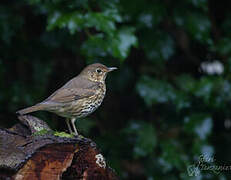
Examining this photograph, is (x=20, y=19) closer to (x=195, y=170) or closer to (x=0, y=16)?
(x=0, y=16)

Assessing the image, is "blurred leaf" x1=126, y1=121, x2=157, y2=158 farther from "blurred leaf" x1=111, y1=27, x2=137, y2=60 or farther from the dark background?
"blurred leaf" x1=111, y1=27, x2=137, y2=60

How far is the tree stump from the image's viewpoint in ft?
9.96

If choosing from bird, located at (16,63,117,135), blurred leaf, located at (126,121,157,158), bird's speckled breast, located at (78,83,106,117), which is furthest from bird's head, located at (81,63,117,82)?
blurred leaf, located at (126,121,157,158)

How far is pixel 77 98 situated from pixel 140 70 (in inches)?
62.7

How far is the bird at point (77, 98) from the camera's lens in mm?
4256

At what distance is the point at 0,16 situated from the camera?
515cm

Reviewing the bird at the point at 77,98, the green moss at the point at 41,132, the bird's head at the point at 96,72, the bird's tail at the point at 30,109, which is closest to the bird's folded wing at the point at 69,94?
the bird at the point at 77,98

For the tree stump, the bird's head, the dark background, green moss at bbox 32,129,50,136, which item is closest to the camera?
the tree stump

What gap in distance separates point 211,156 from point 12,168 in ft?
8.95

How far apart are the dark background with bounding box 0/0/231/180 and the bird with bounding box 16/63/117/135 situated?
223 mm

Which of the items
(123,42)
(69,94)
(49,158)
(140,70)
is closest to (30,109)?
(69,94)

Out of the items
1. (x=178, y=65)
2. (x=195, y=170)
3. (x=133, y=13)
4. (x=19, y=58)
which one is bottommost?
(x=195, y=170)

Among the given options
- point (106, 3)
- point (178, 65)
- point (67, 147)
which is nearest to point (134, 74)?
point (178, 65)

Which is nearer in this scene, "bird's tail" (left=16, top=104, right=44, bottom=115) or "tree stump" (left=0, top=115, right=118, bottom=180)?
"tree stump" (left=0, top=115, right=118, bottom=180)
